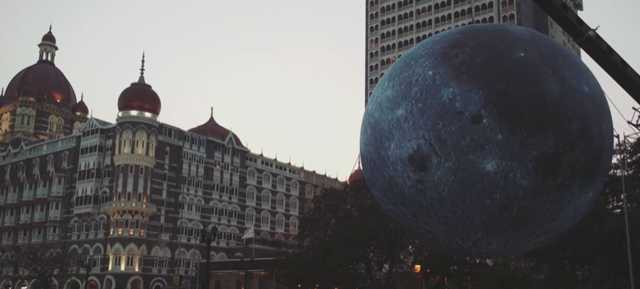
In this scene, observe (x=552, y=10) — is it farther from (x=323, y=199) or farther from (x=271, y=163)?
(x=271, y=163)

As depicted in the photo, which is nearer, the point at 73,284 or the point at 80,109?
the point at 73,284

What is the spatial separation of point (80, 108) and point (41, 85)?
861 centimetres

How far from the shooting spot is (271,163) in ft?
299

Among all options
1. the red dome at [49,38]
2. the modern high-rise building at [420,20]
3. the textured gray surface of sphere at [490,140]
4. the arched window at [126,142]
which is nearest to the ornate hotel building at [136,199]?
the arched window at [126,142]

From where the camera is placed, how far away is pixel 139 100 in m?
72.8

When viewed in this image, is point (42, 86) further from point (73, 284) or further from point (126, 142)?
point (73, 284)

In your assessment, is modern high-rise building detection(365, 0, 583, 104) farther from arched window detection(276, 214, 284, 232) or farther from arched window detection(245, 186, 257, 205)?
arched window detection(276, 214, 284, 232)

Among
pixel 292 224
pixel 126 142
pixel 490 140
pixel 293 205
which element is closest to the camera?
pixel 490 140

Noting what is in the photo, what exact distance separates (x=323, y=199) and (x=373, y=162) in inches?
1399

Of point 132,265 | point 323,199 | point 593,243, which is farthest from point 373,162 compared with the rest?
point 132,265

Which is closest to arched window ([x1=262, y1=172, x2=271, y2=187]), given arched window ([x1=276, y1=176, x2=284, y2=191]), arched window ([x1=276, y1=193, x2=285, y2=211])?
arched window ([x1=276, y1=176, x2=284, y2=191])

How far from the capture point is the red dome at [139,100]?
7262 cm

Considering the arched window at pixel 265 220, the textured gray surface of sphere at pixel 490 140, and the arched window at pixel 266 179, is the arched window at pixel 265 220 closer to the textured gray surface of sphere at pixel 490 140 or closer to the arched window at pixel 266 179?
the arched window at pixel 266 179

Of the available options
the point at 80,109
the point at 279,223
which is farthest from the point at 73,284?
the point at 80,109
